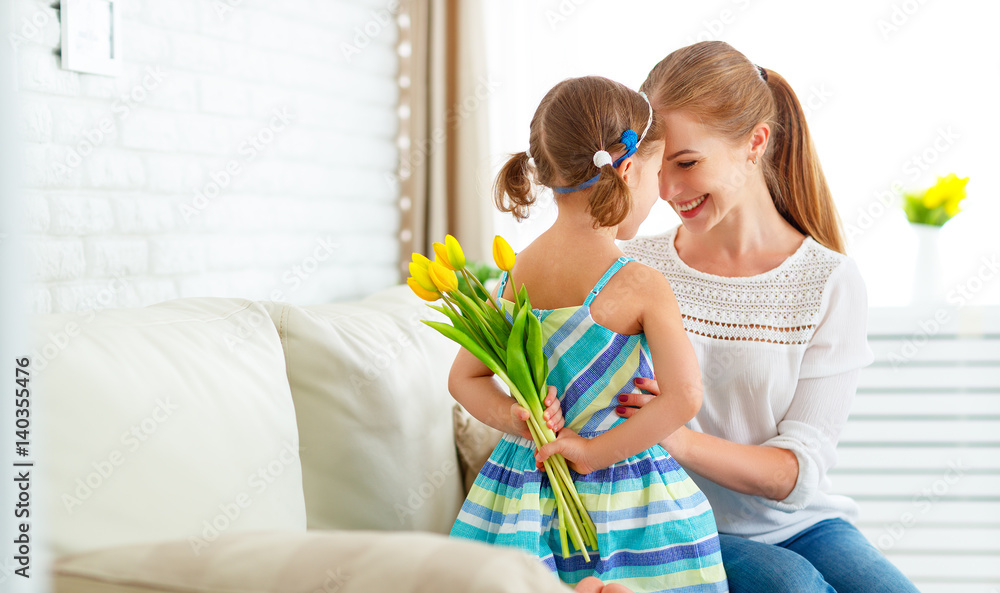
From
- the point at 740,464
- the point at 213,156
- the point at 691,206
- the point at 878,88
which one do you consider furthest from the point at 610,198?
the point at 878,88

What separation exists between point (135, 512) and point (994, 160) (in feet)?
9.06

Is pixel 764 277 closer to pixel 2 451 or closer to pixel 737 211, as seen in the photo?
pixel 737 211

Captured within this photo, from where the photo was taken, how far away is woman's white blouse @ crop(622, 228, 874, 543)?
1.28m

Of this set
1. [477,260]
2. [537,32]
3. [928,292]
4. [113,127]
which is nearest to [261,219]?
[113,127]

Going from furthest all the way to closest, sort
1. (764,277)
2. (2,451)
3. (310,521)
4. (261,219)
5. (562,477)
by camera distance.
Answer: (261,219)
(764,277)
(310,521)
(562,477)
(2,451)

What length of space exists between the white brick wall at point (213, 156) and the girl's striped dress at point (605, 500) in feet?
2.74

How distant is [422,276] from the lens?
0.98 meters

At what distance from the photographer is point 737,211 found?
145 cm

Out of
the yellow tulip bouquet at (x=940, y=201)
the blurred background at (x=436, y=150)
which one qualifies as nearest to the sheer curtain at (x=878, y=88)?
the blurred background at (x=436, y=150)

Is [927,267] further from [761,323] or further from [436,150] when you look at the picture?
[436,150]

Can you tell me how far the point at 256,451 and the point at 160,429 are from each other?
15 cm

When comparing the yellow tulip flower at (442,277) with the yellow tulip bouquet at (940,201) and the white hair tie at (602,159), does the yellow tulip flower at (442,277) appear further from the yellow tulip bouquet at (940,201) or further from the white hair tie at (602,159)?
the yellow tulip bouquet at (940,201)

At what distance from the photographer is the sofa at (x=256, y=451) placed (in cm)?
62

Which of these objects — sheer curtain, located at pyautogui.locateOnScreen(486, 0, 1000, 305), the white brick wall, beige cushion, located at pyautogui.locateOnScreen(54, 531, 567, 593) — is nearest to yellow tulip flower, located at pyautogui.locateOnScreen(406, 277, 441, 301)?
beige cushion, located at pyautogui.locateOnScreen(54, 531, 567, 593)
